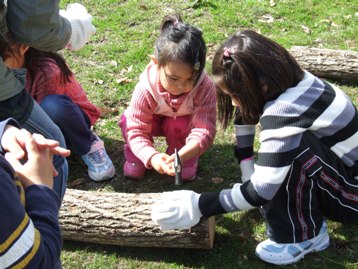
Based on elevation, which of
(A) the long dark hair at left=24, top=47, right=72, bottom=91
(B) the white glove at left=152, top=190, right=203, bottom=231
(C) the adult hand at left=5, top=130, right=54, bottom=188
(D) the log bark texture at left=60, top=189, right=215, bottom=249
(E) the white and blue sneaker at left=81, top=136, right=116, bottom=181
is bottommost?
(E) the white and blue sneaker at left=81, top=136, right=116, bottom=181

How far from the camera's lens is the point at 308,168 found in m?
2.41

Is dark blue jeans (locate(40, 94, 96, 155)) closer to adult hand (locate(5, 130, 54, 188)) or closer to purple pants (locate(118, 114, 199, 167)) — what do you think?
purple pants (locate(118, 114, 199, 167))

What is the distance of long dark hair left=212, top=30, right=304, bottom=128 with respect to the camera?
234 centimetres

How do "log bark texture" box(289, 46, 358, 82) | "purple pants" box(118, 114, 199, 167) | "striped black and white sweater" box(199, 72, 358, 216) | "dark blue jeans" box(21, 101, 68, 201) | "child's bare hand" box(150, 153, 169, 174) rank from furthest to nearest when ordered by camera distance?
"log bark texture" box(289, 46, 358, 82), "purple pants" box(118, 114, 199, 167), "child's bare hand" box(150, 153, 169, 174), "striped black and white sweater" box(199, 72, 358, 216), "dark blue jeans" box(21, 101, 68, 201)

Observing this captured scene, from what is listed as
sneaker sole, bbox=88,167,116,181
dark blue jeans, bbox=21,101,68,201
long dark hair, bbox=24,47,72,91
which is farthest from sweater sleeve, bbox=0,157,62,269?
sneaker sole, bbox=88,167,116,181

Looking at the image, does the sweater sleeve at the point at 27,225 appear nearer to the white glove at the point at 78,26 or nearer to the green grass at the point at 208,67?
the green grass at the point at 208,67

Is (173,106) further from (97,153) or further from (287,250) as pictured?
(287,250)

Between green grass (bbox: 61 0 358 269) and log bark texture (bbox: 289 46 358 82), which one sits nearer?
green grass (bbox: 61 0 358 269)

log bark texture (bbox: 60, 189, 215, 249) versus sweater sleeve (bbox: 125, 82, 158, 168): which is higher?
sweater sleeve (bbox: 125, 82, 158, 168)

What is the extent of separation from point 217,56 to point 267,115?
378 mm

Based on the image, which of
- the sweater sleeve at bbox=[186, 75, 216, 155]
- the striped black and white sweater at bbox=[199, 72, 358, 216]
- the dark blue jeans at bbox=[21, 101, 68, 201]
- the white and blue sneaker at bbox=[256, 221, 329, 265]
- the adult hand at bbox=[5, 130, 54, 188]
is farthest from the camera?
the sweater sleeve at bbox=[186, 75, 216, 155]

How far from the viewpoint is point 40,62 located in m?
3.00

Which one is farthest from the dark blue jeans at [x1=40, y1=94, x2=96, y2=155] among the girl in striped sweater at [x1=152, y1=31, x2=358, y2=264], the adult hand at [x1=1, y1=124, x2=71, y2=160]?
the adult hand at [x1=1, y1=124, x2=71, y2=160]

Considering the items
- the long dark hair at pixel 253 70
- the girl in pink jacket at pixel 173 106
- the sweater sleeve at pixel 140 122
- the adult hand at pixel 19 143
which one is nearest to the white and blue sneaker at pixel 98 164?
the girl in pink jacket at pixel 173 106
